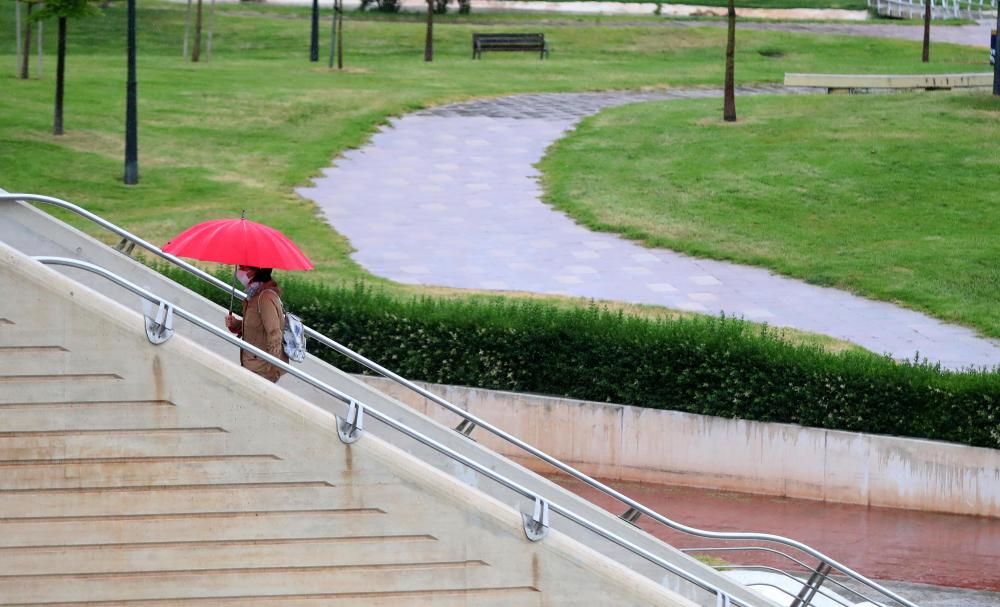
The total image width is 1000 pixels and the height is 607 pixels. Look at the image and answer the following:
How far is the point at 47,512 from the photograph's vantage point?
9.29 m

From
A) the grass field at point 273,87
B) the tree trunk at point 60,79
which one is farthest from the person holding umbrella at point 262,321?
the tree trunk at point 60,79

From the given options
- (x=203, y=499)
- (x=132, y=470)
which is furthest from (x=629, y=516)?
(x=132, y=470)

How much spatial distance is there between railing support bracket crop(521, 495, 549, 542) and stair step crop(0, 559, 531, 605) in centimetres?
60

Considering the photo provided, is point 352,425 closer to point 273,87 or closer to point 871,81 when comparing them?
point 273,87

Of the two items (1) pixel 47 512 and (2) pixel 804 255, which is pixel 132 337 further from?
(2) pixel 804 255

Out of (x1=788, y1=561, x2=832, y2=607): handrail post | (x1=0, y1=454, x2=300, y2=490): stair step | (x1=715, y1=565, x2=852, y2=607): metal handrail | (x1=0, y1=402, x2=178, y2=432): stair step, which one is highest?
(x1=0, y1=402, x2=178, y2=432): stair step

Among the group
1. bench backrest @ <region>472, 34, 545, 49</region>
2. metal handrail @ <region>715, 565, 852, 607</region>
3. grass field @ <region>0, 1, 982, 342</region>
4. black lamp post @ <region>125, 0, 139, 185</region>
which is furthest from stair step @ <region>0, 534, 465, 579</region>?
bench backrest @ <region>472, 34, 545, 49</region>

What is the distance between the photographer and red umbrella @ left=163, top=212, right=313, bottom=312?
9.93m

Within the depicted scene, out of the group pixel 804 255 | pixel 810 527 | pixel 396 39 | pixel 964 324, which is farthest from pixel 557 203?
pixel 396 39

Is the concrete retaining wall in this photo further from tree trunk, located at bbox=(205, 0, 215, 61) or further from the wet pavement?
tree trunk, located at bbox=(205, 0, 215, 61)

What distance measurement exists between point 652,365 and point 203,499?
7509mm

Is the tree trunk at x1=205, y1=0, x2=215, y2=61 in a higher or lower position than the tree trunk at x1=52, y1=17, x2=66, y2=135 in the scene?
higher

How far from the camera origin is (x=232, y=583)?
929cm

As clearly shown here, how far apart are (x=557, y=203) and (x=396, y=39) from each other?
2351 cm
